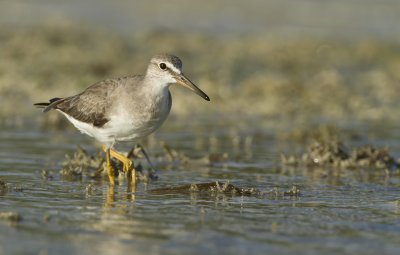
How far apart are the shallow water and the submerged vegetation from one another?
15.3 feet

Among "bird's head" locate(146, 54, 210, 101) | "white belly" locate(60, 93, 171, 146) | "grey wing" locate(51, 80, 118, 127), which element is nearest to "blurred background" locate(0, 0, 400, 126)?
"grey wing" locate(51, 80, 118, 127)

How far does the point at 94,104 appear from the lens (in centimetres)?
1196

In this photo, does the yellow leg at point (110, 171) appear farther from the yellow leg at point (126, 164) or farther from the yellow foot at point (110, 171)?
the yellow leg at point (126, 164)

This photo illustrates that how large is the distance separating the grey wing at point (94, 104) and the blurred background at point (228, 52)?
12.7 ft

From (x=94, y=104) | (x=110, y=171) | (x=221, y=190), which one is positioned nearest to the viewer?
(x=221, y=190)

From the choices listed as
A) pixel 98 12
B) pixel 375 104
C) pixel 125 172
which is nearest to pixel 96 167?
pixel 125 172

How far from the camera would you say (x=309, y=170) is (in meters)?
13.1

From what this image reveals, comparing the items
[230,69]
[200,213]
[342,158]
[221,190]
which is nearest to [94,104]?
[221,190]

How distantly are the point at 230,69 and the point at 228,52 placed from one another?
223cm

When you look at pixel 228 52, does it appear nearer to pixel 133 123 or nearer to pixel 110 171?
pixel 110 171

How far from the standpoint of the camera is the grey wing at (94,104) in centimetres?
1178

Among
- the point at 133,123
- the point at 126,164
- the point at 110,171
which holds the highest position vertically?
the point at 133,123

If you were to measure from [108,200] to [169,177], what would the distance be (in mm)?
2123

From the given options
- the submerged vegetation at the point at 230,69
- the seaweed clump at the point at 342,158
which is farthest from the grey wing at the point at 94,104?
the submerged vegetation at the point at 230,69
